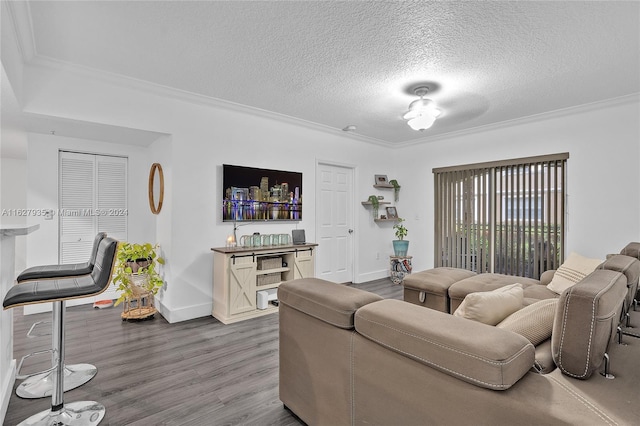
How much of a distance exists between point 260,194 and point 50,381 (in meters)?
2.69

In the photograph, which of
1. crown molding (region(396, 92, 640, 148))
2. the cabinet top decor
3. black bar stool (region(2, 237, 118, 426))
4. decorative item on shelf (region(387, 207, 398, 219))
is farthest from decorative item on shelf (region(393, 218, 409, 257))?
black bar stool (region(2, 237, 118, 426))

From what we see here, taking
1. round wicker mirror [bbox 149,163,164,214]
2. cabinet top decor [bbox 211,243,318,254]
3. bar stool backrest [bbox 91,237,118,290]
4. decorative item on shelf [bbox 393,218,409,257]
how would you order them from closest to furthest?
bar stool backrest [bbox 91,237,118,290], cabinet top decor [bbox 211,243,318,254], round wicker mirror [bbox 149,163,164,214], decorative item on shelf [bbox 393,218,409,257]

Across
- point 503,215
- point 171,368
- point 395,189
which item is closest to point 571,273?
point 503,215

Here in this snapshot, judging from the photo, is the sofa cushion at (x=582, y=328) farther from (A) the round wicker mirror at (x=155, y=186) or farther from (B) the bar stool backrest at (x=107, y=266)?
(A) the round wicker mirror at (x=155, y=186)

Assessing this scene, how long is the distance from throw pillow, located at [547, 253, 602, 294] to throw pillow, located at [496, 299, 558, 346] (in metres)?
2.04

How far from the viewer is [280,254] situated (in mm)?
4152

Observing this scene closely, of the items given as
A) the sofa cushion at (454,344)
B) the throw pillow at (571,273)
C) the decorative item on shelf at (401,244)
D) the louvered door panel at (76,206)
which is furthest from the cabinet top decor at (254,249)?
the throw pillow at (571,273)

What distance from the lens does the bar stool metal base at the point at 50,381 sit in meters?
2.10

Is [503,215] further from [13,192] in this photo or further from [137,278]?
[13,192]

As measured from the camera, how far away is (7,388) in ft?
6.45

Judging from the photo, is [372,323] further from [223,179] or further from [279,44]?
→ [223,179]

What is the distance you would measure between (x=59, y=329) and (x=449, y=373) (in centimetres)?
219

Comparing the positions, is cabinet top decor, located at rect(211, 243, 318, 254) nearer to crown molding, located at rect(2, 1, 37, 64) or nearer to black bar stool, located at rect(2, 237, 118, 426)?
black bar stool, located at rect(2, 237, 118, 426)

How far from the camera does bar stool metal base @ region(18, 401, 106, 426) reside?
5.84ft
